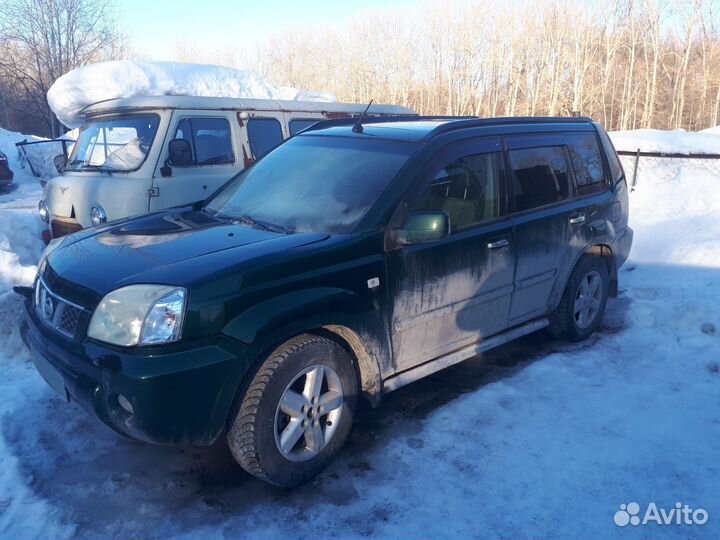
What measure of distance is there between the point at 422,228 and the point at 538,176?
1606mm

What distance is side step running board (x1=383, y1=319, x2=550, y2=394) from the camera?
11.3 ft

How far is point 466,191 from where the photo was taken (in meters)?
3.82

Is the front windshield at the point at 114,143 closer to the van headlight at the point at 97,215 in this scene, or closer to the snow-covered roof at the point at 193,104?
the snow-covered roof at the point at 193,104

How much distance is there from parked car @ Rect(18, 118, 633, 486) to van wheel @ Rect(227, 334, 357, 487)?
1 centimetres

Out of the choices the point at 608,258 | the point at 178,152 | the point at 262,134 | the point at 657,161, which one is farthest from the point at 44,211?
Answer: the point at 657,161

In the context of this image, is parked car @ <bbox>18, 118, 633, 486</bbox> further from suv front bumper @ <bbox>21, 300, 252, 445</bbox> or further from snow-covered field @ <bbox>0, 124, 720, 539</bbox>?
snow-covered field @ <bbox>0, 124, 720, 539</bbox>

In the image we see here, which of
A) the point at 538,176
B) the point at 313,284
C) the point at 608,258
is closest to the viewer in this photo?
the point at 313,284

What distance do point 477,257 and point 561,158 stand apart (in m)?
1.45

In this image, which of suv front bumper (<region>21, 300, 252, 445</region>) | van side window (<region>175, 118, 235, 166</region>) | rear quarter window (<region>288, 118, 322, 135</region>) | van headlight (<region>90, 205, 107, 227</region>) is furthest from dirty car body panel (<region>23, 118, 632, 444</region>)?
rear quarter window (<region>288, 118, 322, 135</region>)

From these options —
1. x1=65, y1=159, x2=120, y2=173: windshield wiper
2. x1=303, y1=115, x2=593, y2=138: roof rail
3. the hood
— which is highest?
x1=303, y1=115, x2=593, y2=138: roof rail

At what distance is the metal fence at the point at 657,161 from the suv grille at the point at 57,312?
965 centimetres

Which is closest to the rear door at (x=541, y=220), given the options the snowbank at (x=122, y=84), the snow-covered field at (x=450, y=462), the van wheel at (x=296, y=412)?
the snow-covered field at (x=450, y=462)

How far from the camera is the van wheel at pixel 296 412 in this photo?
279 centimetres

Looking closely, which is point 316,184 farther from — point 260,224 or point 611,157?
point 611,157
